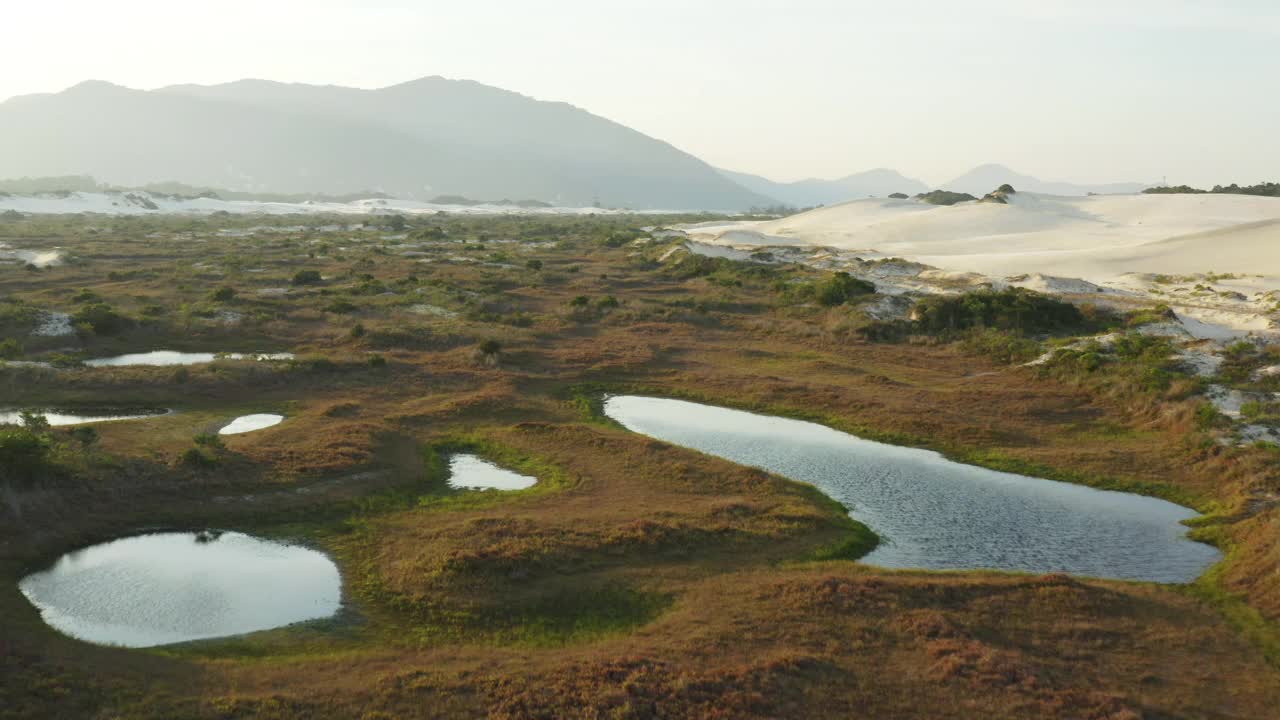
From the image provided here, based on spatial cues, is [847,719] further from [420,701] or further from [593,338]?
[593,338]

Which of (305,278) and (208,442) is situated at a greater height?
(305,278)

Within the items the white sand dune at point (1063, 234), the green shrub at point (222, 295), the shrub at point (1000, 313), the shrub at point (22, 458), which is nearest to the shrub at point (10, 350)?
the green shrub at point (222, 295)

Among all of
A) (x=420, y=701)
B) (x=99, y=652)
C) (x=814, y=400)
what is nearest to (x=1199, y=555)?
(x=814, y=400)

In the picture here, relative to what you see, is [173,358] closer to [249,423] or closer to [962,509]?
[249,423]

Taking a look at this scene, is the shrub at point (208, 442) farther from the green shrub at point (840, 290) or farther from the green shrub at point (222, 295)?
the green shrub at point (840, 290)

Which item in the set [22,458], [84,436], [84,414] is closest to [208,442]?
[84,436]

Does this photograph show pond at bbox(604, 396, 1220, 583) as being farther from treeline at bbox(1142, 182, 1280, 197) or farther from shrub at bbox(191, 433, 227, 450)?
treeline at bbox(1142, 182, 1280, 197)
